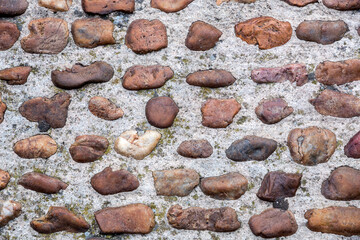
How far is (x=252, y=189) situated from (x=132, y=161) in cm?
36

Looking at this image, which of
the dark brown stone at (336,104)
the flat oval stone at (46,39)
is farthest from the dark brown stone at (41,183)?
the dark brown stone at (336,104)

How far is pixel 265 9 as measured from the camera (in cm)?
132

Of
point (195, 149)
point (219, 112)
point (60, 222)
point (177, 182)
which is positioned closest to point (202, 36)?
point (219, 112)

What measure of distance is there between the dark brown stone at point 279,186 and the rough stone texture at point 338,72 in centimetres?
30

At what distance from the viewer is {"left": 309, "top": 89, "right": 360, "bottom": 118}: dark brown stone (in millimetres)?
1229

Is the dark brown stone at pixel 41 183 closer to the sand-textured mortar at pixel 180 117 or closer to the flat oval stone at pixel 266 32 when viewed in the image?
the sand-textured mortar at pixel 180 117

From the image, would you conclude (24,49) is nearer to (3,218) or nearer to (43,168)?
(43,168)

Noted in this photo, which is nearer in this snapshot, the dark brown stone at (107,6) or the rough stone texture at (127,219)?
the rough stone texture at (127,219)

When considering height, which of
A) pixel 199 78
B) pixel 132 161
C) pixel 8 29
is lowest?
pixel 132 161

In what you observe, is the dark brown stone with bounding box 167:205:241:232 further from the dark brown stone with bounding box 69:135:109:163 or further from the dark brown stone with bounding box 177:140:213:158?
the dark brown stone with bounding box 69:135:109:163

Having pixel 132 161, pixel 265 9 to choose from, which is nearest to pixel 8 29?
pixel 132 161

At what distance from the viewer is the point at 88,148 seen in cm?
125

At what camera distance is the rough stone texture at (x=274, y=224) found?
1.19 metres

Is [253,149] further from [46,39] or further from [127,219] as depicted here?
[46,39]
